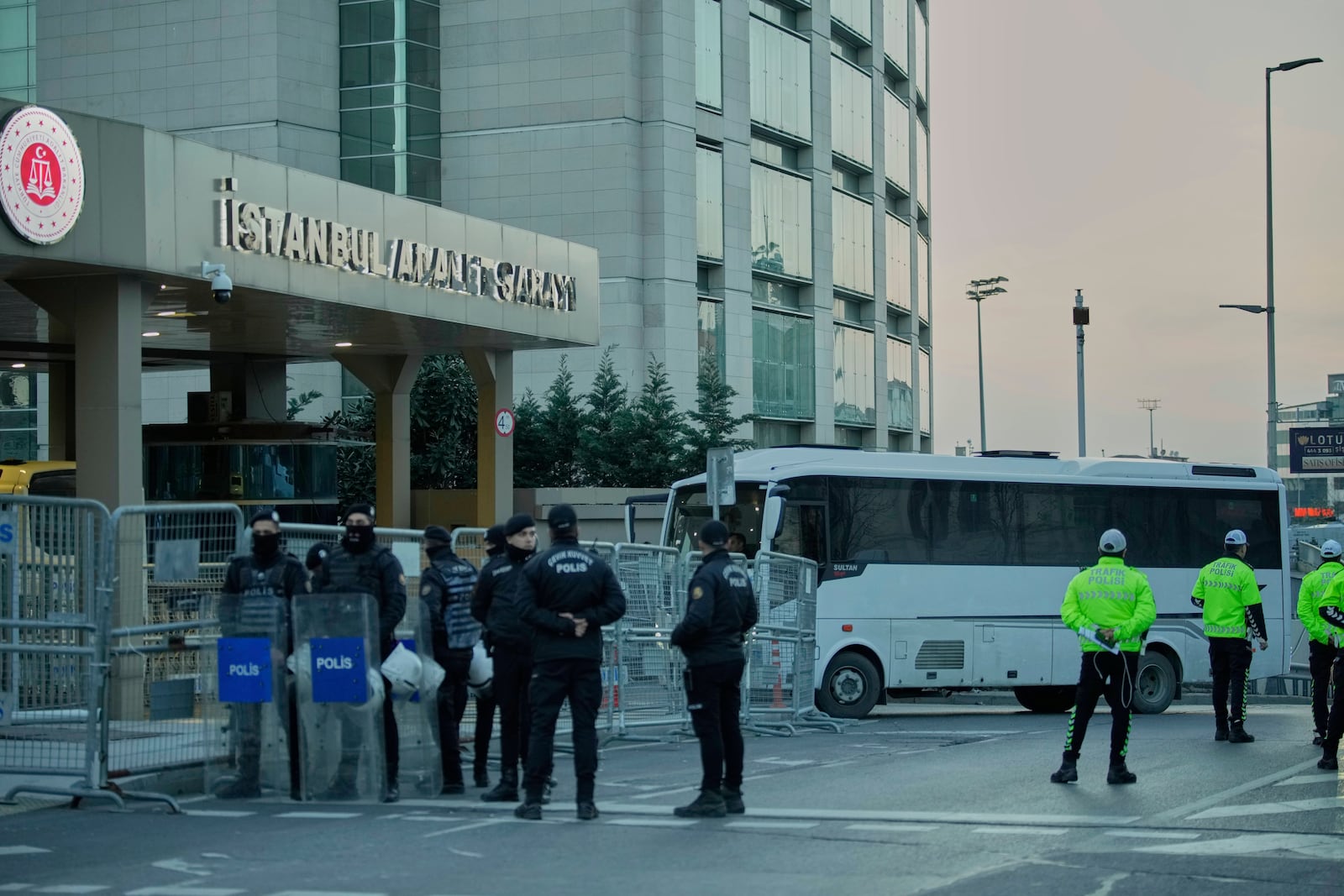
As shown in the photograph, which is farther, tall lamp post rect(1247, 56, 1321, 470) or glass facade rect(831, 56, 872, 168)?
glass facade rect(831, 56, 872, 168)

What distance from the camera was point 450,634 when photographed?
11703mm

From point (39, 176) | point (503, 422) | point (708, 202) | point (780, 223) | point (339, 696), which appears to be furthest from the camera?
point (780, 223)

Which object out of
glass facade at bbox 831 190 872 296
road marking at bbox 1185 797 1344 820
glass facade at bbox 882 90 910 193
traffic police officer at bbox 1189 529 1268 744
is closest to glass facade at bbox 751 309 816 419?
glass facade at bbox 831 190 872 296

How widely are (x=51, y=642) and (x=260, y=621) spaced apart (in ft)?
4.85

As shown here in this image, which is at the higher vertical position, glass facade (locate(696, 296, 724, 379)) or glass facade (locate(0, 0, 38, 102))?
glass facade (locate(0, 0, 38, 102))

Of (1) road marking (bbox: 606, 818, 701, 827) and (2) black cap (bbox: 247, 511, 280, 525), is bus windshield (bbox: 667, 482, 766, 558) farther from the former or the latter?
(1) road marking (bbox: 606, 818, 701, 827)

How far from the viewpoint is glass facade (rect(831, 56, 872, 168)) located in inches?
2229

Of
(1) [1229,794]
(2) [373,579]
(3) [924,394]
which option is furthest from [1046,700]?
(3) [924,394]

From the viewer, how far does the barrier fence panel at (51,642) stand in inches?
435

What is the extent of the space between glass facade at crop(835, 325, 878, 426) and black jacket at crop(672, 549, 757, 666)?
46.4 m

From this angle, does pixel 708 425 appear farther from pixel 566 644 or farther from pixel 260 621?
pixel 566 644

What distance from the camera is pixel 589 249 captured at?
27.8 metres

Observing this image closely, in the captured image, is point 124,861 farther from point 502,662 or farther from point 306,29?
point 306,29

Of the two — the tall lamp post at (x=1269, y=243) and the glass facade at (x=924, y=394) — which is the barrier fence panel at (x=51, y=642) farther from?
the glass facade at (x=924, y=394)
